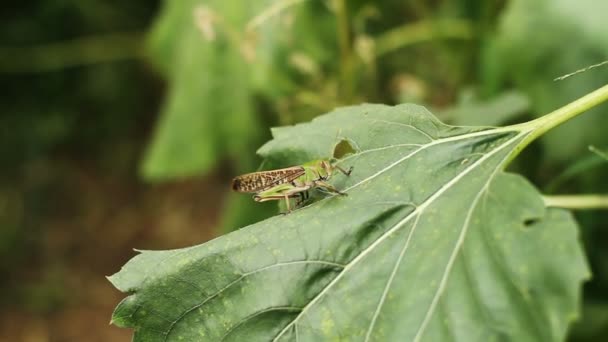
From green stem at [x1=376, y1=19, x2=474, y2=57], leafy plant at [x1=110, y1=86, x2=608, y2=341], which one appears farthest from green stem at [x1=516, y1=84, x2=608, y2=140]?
green stem at [x1=376, y1=19, x2=474, y2=57]

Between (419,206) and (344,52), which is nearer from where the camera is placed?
(419,206)

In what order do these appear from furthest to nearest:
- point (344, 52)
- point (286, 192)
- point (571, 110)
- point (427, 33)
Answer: point (427, 33) → point (344, 52) → point (286, 192) → point (571, 110)

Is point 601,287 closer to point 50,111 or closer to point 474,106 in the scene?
point 474,106

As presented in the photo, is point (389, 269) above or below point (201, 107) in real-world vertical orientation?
below

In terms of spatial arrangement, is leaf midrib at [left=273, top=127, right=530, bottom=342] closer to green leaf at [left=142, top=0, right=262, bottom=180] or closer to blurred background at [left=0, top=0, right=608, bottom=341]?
blurred background at [left=0, top=0, right=608, bottom=341]

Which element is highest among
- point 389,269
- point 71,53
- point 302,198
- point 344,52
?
point 71,53

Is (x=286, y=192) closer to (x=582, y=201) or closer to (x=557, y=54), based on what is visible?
(x=582, y=201)

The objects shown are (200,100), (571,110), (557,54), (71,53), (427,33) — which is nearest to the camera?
(571,110)

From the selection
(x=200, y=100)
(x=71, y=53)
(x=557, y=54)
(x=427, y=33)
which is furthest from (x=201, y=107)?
(x=71, y=53)
